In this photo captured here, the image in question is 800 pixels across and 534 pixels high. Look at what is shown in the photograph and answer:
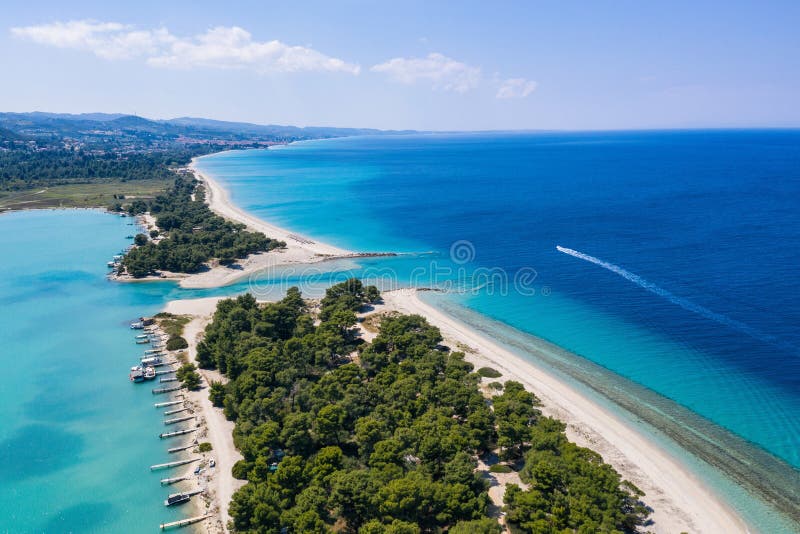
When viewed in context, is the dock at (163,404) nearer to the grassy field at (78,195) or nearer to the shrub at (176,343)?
the shrub at (176,343)

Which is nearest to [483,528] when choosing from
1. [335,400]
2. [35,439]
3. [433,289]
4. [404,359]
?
[335,400]

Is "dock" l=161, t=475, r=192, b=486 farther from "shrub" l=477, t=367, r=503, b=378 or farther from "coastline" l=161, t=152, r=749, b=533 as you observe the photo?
"shrub" l=477, t=367, r=503, b=378

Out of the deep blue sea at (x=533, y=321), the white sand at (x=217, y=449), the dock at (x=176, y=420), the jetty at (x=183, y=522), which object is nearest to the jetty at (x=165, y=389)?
the deep blue sea at (x=533, y=321)

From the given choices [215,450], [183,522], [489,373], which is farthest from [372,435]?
[489,373]

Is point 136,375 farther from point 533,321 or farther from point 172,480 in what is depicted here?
point 533,321

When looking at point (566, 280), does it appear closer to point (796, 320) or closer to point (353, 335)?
point (796, 320)

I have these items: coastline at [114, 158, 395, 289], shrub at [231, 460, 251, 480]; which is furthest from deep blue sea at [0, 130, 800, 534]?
shrub at [231, 460, 251, 480]

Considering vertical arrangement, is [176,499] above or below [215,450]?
below
